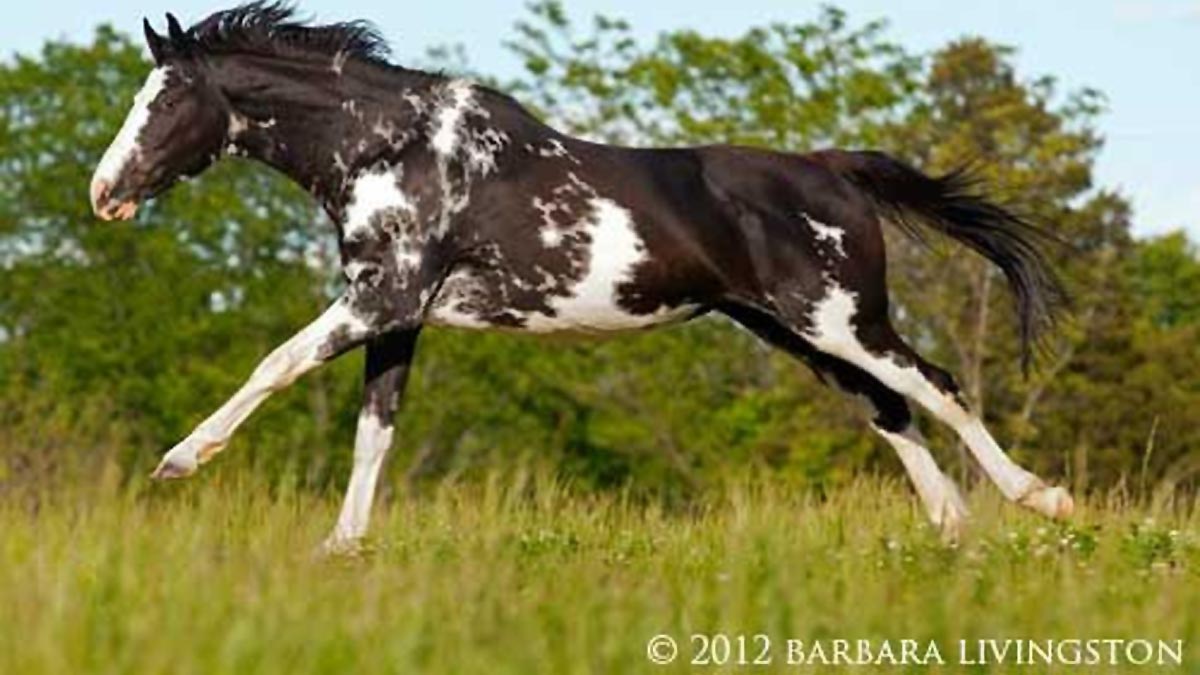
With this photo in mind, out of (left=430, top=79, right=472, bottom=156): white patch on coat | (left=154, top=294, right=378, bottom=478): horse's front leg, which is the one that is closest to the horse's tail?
(left=430, top=79, right=472, bottom=156): white patch on coat

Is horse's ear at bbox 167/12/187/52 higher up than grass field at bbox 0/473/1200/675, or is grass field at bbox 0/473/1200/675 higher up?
horse's ear at bbox 167/12/187/52

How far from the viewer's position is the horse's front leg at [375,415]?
398 inches

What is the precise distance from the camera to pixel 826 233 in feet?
35.2

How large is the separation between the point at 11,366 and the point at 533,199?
46510 mm

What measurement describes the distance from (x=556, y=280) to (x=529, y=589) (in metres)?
3.13

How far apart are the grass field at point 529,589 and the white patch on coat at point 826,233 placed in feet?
4.13

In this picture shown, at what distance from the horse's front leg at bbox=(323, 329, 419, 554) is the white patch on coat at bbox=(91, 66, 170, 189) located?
136 cm

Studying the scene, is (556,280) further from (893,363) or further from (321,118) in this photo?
(893,363)

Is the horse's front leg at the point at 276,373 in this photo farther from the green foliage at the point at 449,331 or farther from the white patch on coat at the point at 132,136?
the green foliage at the point at 449,331

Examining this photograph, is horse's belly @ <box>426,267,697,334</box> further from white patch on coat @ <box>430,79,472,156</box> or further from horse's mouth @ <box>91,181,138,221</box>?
horse's mouth @ <box>91,181,138,221</box>

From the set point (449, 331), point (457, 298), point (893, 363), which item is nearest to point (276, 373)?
point (457, 298)

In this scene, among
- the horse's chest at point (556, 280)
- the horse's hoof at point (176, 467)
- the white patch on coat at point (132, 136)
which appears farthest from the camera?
the white patch on coat at point (132, 136)

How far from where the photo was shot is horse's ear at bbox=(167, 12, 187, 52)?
10.5 metres

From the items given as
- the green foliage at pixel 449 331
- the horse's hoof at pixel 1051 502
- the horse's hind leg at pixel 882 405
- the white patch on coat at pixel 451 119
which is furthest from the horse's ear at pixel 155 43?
the green foliage at pixel 449 331
